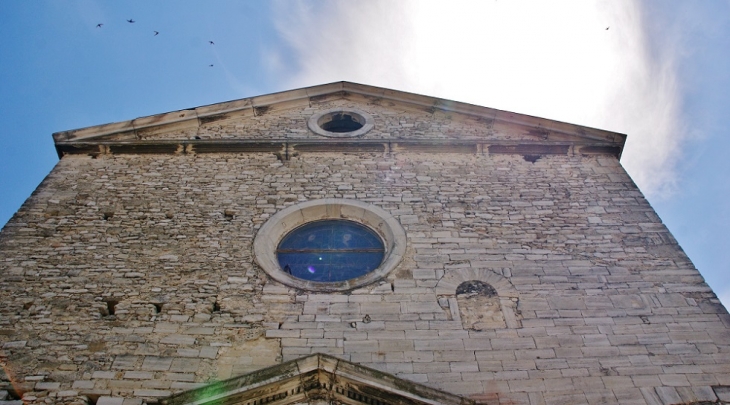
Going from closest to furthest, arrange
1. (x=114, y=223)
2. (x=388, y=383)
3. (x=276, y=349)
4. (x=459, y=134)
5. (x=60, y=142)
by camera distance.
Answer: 1. (x=388, y=383)
2. (x=276, y=349)
3. (x=114, y=223)
4. (x=60, y=142)
5. (x=459, y=134)

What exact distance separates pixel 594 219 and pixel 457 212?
180 cm

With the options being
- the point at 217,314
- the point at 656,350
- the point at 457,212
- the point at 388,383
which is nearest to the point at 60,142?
the point at 217,314

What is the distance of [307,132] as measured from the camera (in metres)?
10.4

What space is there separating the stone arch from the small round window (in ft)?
3.47

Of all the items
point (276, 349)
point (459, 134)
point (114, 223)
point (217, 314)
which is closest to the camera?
point (276, 349)

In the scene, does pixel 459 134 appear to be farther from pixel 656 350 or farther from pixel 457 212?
pixel 656 350

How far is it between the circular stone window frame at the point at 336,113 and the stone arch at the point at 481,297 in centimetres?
368

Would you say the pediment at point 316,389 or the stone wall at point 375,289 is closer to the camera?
the pediment at point 316,389

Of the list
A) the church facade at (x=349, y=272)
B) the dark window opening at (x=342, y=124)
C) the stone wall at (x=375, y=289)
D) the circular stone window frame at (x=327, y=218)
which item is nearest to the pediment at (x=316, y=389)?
the church facade at (x=349, y=272)

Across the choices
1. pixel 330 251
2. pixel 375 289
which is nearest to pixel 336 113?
pixel 330 251

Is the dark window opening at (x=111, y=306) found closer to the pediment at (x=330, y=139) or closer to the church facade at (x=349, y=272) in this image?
the church facade at (x=349, y=272)

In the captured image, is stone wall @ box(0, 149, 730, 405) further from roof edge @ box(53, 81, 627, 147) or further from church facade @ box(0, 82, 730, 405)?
roof edge @ box(53, 81, 627, 147)

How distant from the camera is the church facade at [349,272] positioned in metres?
6.08

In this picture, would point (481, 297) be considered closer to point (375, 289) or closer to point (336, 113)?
point (375, 289)
